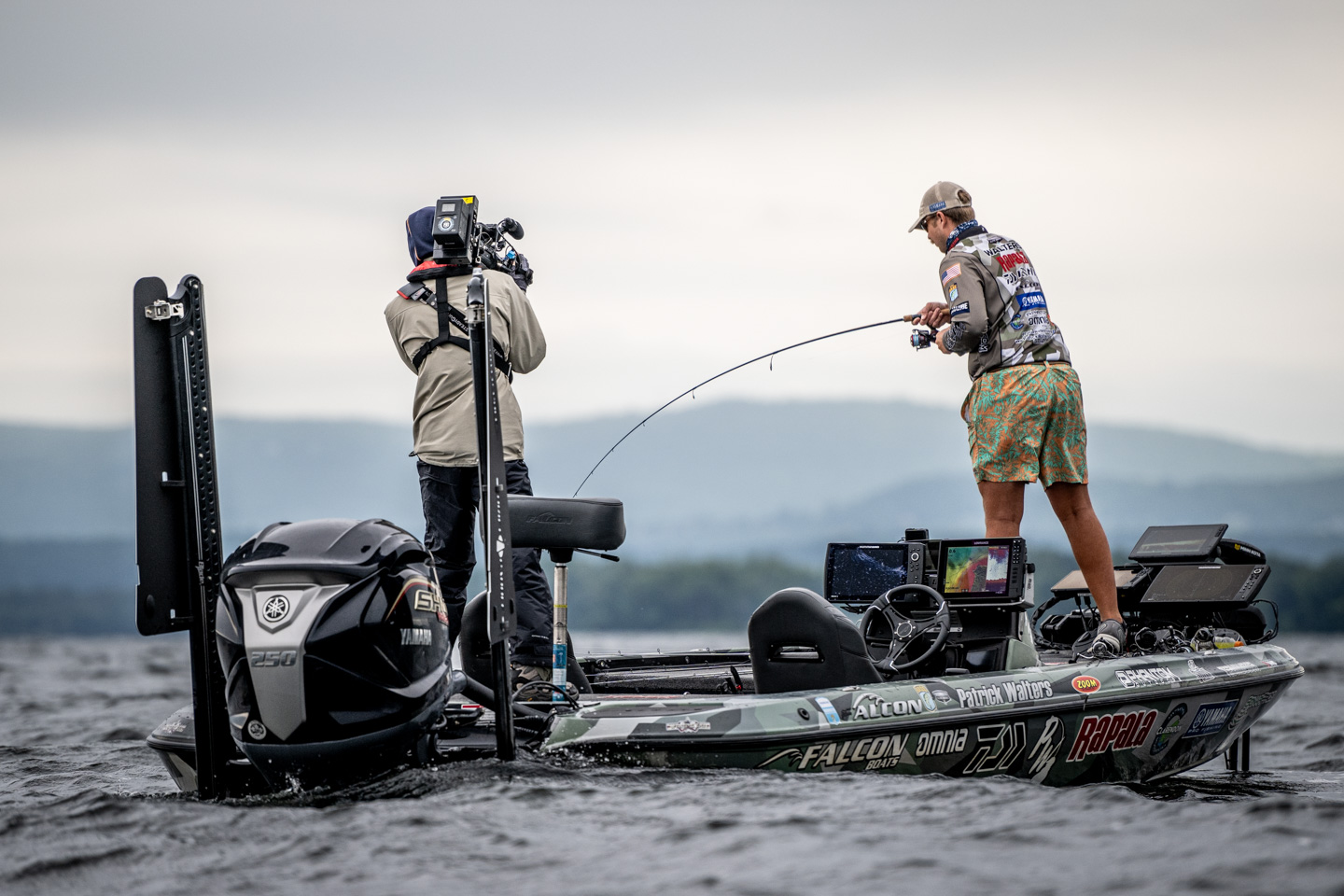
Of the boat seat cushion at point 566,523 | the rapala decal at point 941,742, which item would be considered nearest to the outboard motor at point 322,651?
the boat seat cushion at point 566,523

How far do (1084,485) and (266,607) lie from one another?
146 inches

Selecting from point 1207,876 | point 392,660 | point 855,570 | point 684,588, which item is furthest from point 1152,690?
point 684,588

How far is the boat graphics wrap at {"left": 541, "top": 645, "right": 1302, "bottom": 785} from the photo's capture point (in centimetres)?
498

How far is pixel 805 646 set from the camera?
5414 mm

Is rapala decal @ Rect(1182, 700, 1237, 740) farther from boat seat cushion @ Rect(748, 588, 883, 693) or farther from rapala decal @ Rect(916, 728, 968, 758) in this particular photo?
boat seat cushion @ Rect(748, 588, 883, 693)

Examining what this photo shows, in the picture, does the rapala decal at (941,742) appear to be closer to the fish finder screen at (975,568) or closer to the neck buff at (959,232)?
the fish finder screen at (975,568)

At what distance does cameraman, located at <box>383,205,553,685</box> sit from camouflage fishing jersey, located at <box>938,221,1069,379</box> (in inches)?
73.6

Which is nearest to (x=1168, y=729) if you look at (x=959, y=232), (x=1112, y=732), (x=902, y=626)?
(x=1112, y=732)

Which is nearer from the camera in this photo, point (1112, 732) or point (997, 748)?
point (997, 748)

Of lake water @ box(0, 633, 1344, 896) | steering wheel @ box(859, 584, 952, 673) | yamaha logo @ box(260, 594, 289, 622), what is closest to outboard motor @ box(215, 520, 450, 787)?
yamaha logo @ box(260, 594, 289, 622)

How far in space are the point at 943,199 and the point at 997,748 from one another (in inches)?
101

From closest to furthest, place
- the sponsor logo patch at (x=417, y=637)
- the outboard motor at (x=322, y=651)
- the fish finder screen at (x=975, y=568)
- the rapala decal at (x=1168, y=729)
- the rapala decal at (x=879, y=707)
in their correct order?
the outboard motor at (x=322, y=651), the sponsor logo patch at (x=417, y=637), the rapala decal at (x=879, y=707), the fish finder screen at (x=975, y=568), the rapala decal at (x=1168, y=729)

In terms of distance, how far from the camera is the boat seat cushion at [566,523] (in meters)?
5.07

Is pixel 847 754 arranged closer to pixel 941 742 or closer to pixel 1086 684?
pixel 941 742
